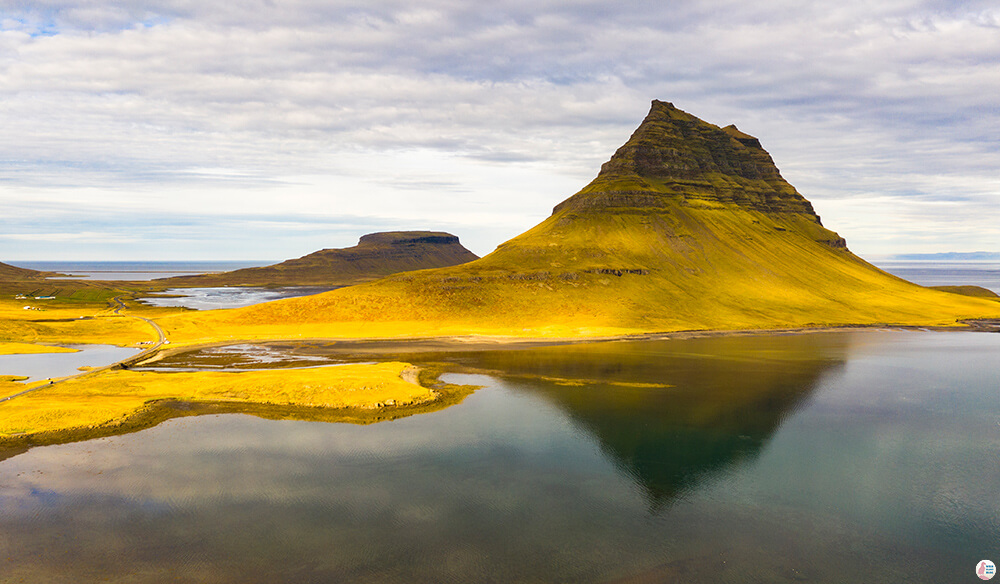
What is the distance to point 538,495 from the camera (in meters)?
43.6

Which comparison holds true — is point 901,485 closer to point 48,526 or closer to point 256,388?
point 48,526

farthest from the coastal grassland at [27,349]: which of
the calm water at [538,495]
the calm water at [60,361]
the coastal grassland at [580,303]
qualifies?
the calm water at [538,495]

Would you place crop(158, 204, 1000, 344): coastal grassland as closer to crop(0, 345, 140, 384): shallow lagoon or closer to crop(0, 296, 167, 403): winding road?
crop(0, 296, 167, 403): winding road

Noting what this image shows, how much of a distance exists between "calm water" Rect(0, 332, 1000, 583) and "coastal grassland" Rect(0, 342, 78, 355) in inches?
2622

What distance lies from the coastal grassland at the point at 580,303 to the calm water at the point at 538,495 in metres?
69.8

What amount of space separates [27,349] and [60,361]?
17008 mm

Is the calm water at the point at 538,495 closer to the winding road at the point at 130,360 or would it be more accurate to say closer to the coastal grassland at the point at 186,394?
the coastal grassland at the point at 186,394

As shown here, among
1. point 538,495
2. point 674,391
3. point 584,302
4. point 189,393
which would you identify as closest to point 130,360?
point 189,393

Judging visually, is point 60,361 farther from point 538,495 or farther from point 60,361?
point 538,495

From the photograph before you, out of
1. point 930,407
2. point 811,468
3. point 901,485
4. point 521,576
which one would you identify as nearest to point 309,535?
point 521,576

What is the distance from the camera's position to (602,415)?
65.9m

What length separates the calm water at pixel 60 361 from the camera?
84.6 meters

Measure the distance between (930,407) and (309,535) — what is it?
2957 inches

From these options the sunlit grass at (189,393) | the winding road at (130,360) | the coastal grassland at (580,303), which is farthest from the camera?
the coastal grassland at (580,303)
